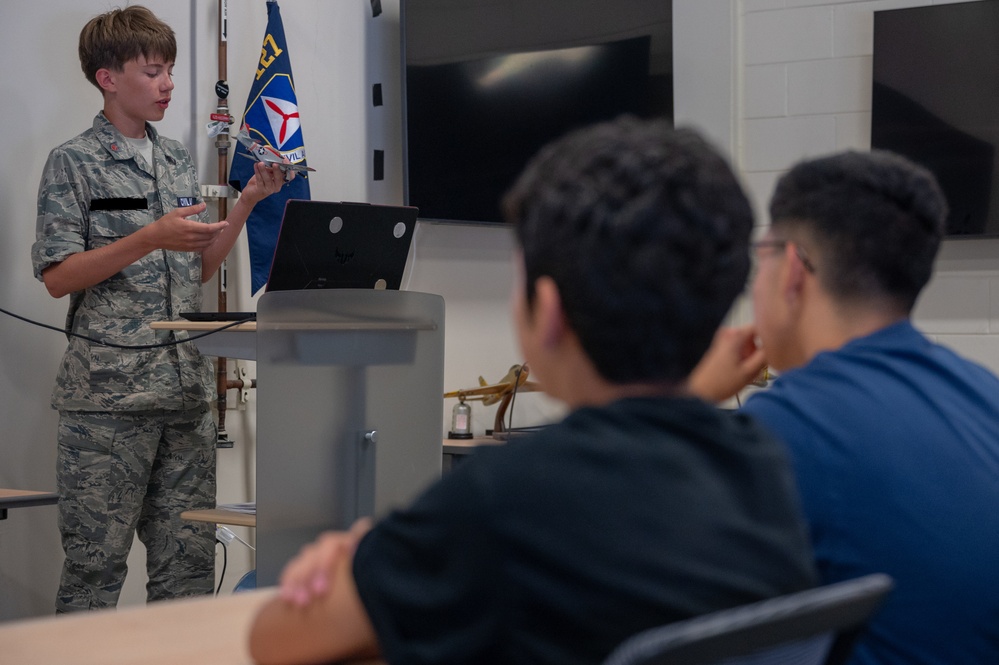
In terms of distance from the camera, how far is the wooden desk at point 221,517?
252 cm

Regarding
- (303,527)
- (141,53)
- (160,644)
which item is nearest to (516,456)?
(160,644)

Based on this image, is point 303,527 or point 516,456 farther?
point 303,527

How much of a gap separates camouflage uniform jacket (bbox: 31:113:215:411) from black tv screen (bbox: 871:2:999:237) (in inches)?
101

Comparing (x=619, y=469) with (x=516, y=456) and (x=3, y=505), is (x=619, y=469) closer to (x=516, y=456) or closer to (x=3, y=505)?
(x=516, y=456)

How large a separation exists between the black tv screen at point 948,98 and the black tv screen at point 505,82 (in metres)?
0.82

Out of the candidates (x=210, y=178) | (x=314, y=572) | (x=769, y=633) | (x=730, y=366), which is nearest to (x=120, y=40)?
(x=210, y=178)

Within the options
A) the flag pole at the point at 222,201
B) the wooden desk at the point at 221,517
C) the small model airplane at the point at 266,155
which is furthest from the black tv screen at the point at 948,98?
the wooden desk at the point at 221,517

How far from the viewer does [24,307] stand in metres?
3.08

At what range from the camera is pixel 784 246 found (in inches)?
51.6

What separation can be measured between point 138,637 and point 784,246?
2.82 feet

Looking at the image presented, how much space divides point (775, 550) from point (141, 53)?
8.45 ft

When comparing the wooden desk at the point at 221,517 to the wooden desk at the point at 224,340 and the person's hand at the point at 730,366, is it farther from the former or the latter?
the person's hand at the point at 730,366

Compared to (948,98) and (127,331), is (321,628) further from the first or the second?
(948,98)

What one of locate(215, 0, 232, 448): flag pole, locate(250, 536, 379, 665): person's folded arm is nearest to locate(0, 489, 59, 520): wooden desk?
locate(215, 0, 232, 448): flag pole
